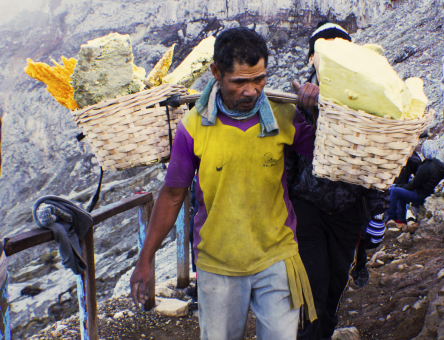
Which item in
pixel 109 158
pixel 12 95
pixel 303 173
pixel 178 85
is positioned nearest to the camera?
pixel 109 158

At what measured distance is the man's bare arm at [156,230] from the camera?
157 cm

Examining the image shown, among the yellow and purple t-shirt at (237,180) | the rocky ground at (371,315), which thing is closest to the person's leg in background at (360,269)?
the rocky ground at (371,315)

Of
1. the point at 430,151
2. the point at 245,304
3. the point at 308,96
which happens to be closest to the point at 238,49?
the point at 308,96

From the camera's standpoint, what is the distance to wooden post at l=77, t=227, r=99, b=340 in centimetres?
219

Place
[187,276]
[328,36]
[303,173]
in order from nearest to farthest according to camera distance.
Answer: [303,173] < [328,36] < [187,276]

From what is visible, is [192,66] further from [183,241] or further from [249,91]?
[183,241]

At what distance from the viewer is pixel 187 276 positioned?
3314 millimetres

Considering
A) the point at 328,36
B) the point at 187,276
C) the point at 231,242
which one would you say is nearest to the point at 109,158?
the point at 231,242

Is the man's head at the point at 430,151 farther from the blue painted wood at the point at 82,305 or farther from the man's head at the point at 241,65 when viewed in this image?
the blue painted wood at the point at 82,305

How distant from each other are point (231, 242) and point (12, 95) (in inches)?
390

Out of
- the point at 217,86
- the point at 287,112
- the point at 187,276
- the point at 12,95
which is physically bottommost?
the point at 187,276

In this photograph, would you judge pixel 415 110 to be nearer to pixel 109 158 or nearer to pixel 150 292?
pixel 109 158

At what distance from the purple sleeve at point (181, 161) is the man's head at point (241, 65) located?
0.26m

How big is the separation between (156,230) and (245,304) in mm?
552
